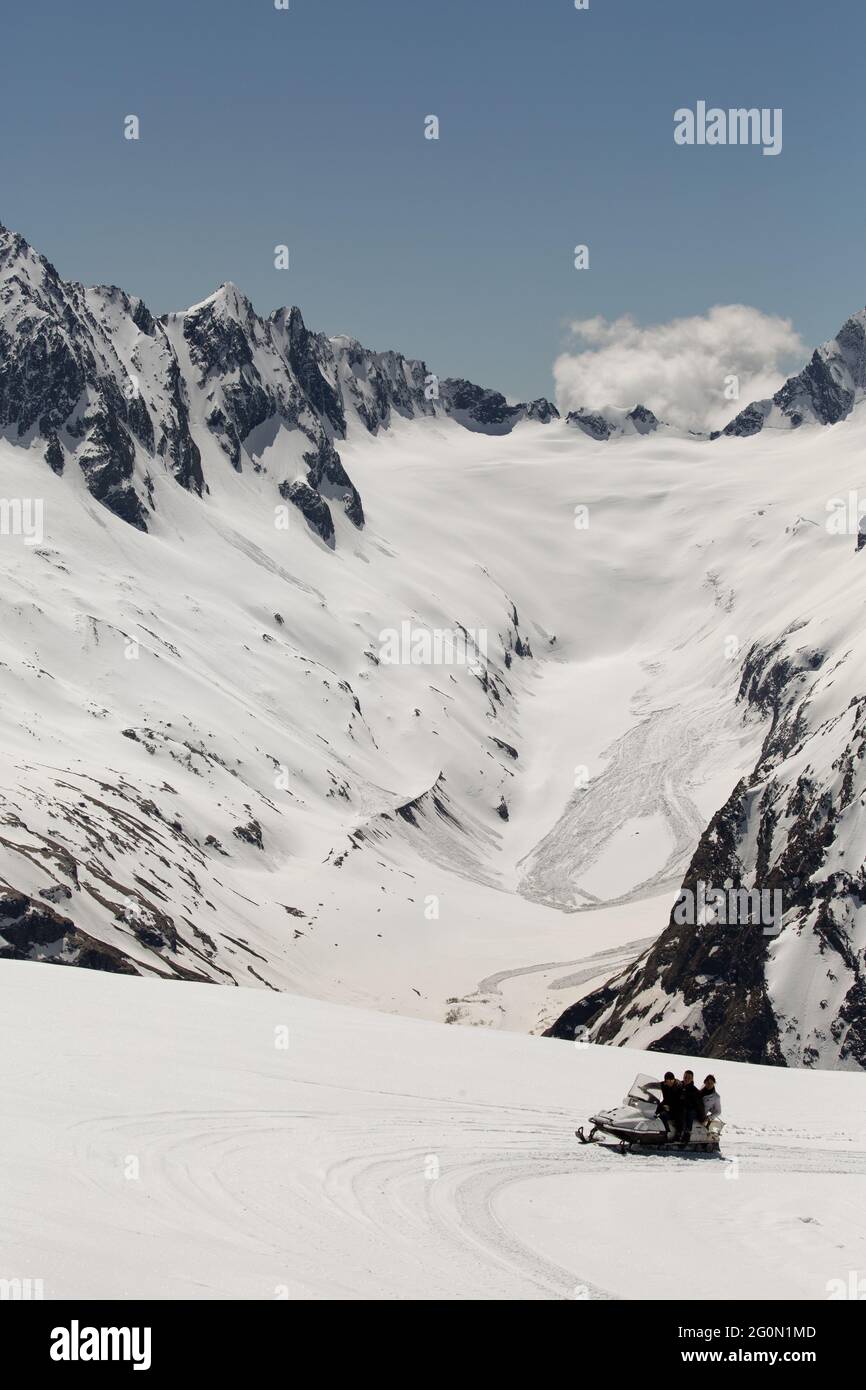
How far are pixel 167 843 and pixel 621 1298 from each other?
11823cm

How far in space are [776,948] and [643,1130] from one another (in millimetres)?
90353

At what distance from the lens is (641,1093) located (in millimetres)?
25328

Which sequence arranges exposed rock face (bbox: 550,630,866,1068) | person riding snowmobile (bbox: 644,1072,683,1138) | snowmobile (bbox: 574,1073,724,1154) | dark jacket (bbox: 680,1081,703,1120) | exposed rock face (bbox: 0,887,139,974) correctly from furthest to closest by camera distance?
exposed rock face (bbox: 550,630,866,1068) < exposed rock face (bbox: 0,887,139,974) < dark jacket (bbox: 680,1081,703,1120) < person riding snowmobile (bbox: 644,1072,683,1138) < snowmobile (bbox: 574,1073,724,1154)

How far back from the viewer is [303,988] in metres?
119

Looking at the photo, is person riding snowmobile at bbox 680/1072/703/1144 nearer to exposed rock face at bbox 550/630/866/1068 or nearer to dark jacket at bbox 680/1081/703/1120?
dark jacket at bbox 680/1081/703/1120

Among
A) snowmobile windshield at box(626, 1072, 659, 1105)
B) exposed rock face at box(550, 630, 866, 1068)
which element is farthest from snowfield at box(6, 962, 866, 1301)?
exposed rock face at box(550, 630, 866, 1068)

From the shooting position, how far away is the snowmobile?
2428 cm

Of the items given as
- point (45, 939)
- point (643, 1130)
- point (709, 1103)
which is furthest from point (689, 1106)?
point (45, 939)

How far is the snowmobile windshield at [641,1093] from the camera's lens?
81.9ft

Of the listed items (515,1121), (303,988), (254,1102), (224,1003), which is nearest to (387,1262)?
(254,1102)

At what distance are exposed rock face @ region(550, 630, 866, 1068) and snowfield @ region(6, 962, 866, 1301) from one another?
72.2m

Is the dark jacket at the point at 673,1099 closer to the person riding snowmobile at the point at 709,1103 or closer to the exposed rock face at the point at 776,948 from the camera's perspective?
the person riding snowmobile at the point at 709,1103

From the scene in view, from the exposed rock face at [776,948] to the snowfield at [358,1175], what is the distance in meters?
72.2

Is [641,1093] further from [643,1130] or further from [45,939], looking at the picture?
[45,939]
